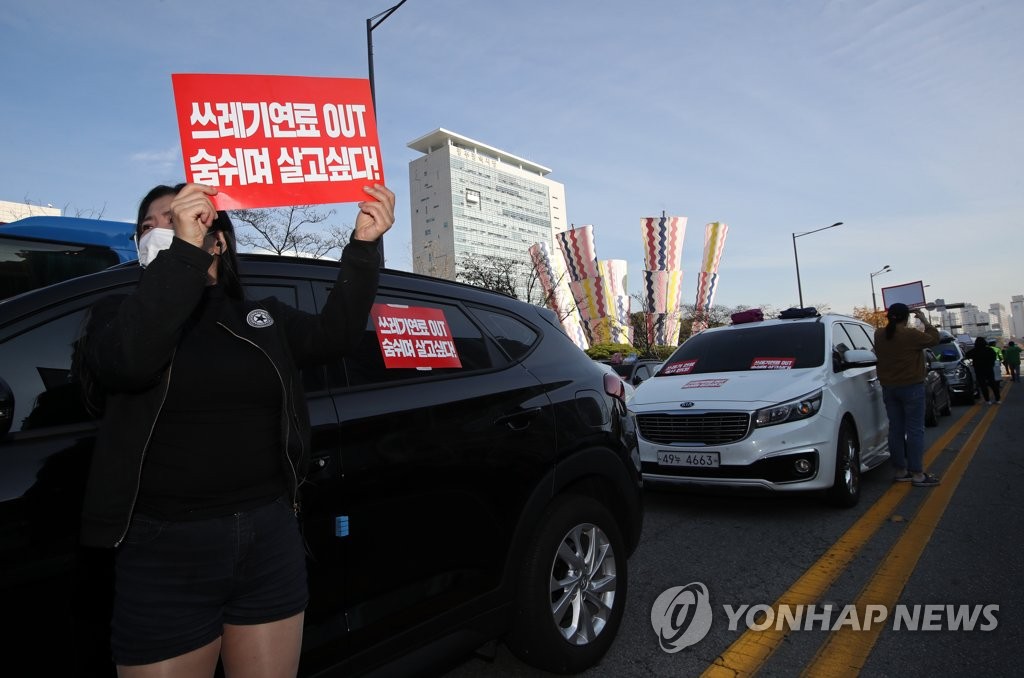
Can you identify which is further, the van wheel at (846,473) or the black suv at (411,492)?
the van wheel at (846,473)

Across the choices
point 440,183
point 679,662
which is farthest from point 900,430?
point 440,183

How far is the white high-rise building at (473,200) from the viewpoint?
113562 millimetres

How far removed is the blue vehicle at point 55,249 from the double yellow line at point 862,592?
15.8 ft

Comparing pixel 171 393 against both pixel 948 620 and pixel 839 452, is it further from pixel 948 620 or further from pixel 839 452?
pixel 839 452

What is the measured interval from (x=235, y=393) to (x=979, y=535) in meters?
5.03

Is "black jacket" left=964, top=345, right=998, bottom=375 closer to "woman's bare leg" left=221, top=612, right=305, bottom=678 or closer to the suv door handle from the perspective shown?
the suv door handle

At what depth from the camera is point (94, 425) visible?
161cm

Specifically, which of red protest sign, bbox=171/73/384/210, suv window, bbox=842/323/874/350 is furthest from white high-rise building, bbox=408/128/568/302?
red protest sign, bbox=171/73/384/210

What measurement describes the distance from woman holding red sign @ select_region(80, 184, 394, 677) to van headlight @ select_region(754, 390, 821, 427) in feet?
13.9

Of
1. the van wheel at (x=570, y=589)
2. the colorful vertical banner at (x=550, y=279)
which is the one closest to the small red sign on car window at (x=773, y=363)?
the van wheel at (x=570, y=589)

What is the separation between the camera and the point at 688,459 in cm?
520

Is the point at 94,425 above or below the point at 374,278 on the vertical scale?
below

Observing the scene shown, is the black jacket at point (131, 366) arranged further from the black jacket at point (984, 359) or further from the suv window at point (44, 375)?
the black jacket at point (984, 359)

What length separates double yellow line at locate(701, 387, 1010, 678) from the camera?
2.80 metres
